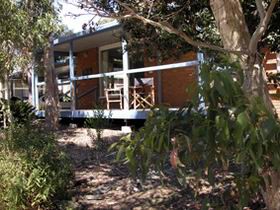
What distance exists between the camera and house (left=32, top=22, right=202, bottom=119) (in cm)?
1445

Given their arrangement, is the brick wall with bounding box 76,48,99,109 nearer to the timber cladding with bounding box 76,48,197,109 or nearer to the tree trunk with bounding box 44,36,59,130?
the timber cladding with bounding box 76,48,197,109

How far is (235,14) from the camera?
12.6 feet

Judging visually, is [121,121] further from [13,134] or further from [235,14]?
[235,14]

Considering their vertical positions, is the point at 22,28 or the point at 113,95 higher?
the point at 22,28

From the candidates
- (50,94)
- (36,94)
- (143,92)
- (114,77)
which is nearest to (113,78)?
(114,77)

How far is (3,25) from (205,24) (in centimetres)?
420

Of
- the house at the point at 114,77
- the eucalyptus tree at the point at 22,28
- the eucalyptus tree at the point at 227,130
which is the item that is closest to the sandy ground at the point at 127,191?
the eucalyptus tree at the point at 227,130

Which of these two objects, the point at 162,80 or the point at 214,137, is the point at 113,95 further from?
the point at 214,137

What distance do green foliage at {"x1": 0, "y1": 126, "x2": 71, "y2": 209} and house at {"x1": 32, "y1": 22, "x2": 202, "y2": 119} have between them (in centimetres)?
509

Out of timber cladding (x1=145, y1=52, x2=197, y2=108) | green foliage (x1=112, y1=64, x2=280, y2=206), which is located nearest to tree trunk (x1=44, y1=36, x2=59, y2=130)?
timber cladding (x1=145, y1=52, x2=197, y2=108)

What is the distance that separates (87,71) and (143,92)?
7.03 m

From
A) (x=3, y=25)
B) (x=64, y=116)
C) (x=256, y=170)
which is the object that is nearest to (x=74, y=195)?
(x=3, y=25)

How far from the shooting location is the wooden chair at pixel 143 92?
14586mm

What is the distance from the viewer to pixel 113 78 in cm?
1788
